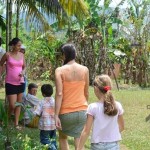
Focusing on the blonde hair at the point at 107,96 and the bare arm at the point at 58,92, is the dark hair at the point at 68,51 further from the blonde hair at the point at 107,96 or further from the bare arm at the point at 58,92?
the blonde hair at the point at 107,96

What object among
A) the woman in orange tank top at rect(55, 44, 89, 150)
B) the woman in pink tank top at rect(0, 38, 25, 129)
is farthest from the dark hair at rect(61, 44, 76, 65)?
the woman in pink tank top at rect(0, 38, 25, 129)

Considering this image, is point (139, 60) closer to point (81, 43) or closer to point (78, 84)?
point (81, 43)

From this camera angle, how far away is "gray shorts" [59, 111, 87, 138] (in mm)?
4969

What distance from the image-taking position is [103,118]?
4137 millimetres

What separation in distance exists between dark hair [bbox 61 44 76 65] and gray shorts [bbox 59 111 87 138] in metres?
0.61

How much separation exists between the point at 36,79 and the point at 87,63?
132 inches

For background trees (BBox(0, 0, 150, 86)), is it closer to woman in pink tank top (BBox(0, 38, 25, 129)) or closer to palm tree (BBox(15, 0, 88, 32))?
palm tree (BBox(15, 0, 88, 32))

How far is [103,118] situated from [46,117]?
173cm

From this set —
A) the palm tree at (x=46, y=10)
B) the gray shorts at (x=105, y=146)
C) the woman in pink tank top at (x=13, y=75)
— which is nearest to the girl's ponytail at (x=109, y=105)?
the gray shorts at (x=105, y=146)

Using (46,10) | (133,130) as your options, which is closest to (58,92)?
(133,130)

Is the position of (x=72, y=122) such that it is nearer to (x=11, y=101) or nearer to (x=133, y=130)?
(x=11, y=101)

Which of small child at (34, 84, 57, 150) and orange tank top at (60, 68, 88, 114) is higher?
orange tank top at (60, 68, 88, 114)

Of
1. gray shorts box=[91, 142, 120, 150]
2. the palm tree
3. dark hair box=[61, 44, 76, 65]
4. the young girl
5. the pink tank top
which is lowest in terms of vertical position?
gray shorts box=[91, 142, 120, 150]

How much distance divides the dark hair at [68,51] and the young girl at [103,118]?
88 cm
